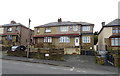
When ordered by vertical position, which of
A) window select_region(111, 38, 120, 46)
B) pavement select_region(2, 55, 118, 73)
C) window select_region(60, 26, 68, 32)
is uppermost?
window select_region(60, 26, 68, 32)

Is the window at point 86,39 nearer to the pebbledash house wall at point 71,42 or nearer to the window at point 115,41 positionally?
the pebbledash house wall at point 71,42

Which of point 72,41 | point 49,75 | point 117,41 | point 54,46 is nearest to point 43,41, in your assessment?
point 54,46

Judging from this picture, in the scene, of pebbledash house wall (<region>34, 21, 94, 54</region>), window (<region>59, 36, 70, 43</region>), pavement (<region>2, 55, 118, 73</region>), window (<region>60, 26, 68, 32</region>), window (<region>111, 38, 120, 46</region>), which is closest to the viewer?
pavement (<region>2, 55, 118, 73</region>)

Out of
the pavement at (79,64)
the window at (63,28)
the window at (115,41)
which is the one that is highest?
the window at (63,28)

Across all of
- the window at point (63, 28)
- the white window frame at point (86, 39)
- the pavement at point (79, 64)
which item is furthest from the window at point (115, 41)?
the window at point (63, 28)

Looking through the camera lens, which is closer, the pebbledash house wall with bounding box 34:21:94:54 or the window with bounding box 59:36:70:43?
the pebbledash house wall with bounding box 34:21:94:54

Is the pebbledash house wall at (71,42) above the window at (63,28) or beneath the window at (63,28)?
beneath

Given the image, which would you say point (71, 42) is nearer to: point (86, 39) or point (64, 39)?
point (64, 39)

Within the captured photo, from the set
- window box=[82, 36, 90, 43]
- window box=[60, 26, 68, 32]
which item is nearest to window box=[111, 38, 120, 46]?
window box=[82, 36, 90, 43]

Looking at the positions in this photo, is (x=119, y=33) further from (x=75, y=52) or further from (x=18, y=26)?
(x=18, y=26)

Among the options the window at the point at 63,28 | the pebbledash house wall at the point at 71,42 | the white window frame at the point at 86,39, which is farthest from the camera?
the window at the point at 63,28

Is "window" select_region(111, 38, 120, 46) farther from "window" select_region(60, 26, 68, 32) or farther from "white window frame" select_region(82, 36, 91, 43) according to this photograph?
"window" select_region(60, 26, 68, 32)

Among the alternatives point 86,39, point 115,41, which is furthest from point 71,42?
point 115,41

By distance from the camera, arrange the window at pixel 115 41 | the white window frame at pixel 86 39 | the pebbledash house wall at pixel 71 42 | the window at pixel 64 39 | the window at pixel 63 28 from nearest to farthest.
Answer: the window at pixel 115 41 → the pebbledash house wall at pixel 71 42 → the white window frame at pixel 86 39 → the window at pixel 64 39 → the window at pixel 63 28
